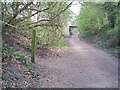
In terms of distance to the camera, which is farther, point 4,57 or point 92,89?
point 4,57

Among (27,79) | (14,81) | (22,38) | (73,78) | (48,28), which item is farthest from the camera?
(22,38)

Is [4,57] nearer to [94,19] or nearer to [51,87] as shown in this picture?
[51,87]

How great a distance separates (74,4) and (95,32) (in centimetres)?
1421

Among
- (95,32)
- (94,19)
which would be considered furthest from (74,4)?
(95,32)

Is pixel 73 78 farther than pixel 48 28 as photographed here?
No

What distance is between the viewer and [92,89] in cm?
448

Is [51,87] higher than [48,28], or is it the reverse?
[48,28]

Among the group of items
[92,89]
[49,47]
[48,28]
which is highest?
[48,28]

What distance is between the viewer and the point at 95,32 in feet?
Result: 71.9

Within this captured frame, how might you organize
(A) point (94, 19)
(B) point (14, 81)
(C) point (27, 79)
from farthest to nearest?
(A) point (94, 19) < (C) point (27, 79) < (B) point (14, 81)

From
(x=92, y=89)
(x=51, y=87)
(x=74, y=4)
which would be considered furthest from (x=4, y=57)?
(x=74, y=4)

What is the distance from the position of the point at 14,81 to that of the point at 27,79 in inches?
22.8

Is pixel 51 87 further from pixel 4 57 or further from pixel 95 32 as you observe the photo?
pixel 95 32

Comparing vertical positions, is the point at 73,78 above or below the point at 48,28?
below
